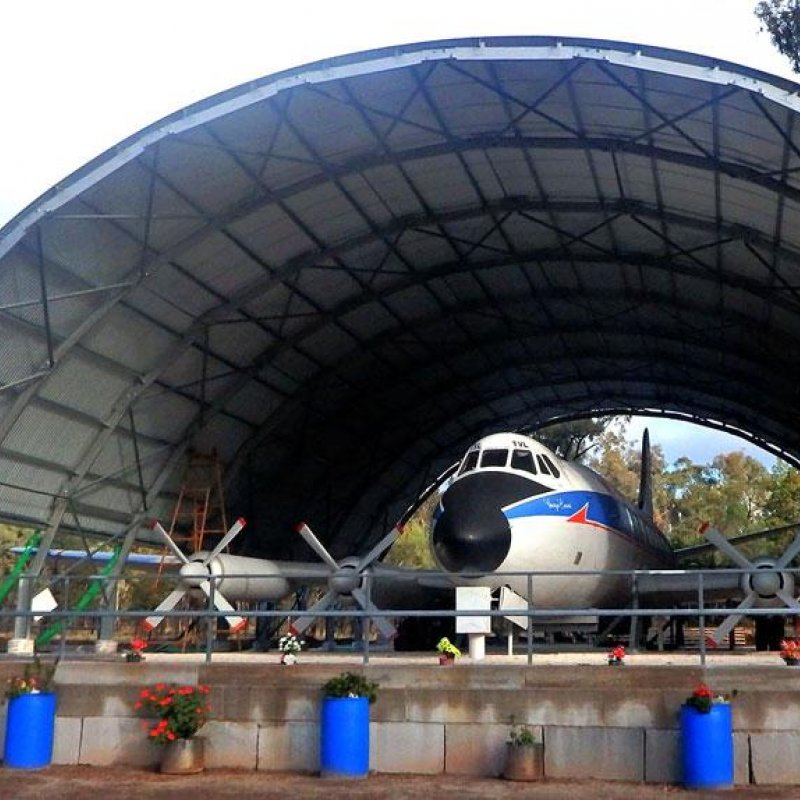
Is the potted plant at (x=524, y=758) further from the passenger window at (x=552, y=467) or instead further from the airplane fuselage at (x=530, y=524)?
the passenger window at (x=552, y=467)

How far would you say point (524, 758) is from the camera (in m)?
12.0

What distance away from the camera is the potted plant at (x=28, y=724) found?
13.1 m

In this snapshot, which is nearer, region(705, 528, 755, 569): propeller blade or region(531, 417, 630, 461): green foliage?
region(705, 528, 755, 569): propeller blade

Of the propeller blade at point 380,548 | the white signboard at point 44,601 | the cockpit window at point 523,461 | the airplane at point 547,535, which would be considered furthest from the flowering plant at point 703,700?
the white signboard at point 44,601

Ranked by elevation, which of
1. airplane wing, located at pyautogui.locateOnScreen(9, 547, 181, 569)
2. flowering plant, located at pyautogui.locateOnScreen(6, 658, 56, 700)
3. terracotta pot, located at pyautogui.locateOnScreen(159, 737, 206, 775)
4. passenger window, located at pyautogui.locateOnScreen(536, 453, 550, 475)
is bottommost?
terracotta pot, located at pyautogui.locateOnScreen(159, 737, 206, 775)

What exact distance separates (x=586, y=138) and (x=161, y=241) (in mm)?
11130

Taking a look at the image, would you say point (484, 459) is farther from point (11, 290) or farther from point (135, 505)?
point (135, 505)

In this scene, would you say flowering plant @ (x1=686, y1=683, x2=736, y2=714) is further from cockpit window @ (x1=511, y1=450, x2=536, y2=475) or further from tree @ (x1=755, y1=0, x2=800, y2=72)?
tree @ (x1=755, y1=0, x2=800, y2=72)

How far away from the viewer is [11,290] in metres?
23.2

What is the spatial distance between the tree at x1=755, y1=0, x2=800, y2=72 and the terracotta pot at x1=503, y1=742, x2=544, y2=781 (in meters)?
23.0

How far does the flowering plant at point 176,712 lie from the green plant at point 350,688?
68.4 inches

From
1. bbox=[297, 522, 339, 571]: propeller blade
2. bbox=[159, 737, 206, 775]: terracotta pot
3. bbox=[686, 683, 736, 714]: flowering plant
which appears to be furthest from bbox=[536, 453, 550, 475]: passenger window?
bbox=[159, 737, 206, 775]: terracotta pot

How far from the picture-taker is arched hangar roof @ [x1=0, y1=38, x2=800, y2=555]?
20.6 m

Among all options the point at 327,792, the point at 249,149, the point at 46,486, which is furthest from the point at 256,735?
the point at 46,486
